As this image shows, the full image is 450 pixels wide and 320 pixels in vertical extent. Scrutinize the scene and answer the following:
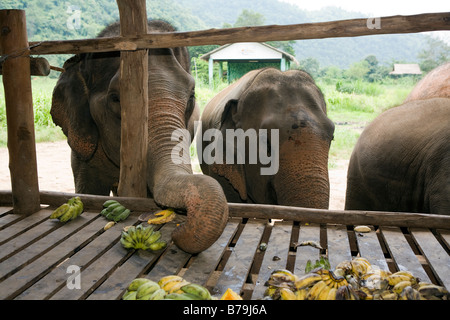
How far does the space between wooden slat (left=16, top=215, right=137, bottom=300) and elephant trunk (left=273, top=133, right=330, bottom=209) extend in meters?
1.54

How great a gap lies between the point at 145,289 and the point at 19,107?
7.24 ft

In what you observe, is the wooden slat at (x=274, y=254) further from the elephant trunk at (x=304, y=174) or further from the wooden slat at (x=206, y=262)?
the elephant trunk at (x=304, y=174)

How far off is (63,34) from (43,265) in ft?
112

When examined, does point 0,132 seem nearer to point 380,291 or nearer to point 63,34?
point 63,34

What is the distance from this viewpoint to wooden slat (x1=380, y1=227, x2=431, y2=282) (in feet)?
8.81

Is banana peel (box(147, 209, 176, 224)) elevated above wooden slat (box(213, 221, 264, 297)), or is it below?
above

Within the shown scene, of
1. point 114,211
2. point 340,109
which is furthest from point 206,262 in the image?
point 340,109

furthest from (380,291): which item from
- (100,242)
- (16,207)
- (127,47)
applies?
(16,207)

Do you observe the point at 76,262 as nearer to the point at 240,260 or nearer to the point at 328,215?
the point at 240,260

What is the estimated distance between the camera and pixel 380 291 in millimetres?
2186

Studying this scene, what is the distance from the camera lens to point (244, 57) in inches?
797

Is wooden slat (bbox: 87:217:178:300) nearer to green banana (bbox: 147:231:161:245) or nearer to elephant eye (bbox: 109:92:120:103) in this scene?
green banana (bbox: 147:231:161:245)

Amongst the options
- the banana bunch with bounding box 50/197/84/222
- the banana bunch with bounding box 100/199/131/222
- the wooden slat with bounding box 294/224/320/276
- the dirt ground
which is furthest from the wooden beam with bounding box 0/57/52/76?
the dirt ground

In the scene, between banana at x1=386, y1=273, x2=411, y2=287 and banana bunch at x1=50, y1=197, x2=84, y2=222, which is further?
banana bunch at x1=50, y1=197, x2=84, y2=222
